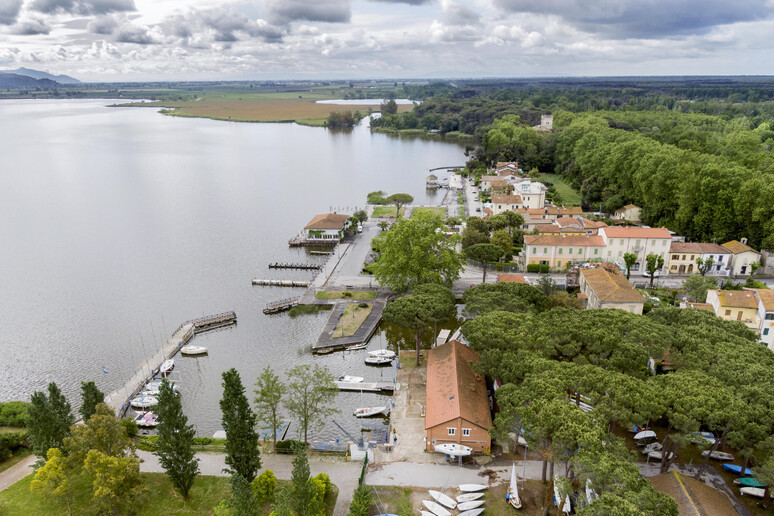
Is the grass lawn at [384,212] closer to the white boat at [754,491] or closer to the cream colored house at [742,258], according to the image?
the cream colored house at [742,258]

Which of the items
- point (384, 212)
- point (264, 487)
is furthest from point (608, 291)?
point (384, 212)

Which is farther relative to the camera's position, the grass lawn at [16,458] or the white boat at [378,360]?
the white boat at [378,360]

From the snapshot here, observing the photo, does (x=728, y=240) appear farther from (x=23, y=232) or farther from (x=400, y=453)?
(x=23, y=232)

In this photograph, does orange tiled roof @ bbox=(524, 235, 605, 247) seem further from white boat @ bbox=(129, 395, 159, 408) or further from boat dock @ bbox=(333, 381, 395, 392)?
white boat @ bbox=(129, 395, 159, 408)

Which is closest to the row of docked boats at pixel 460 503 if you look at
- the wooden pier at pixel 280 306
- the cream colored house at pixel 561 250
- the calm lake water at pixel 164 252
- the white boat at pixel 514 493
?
the white boat at pixel 514 493

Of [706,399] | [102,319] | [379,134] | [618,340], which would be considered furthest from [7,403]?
[379,134]

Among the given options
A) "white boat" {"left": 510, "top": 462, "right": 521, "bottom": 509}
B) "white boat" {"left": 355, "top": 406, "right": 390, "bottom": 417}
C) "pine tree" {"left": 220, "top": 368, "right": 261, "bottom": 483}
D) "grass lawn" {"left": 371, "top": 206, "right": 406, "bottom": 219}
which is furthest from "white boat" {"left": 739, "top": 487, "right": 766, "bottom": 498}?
"grass lawn" {"left": 371, "top": 206, "right": 406, "bottom": 219}
